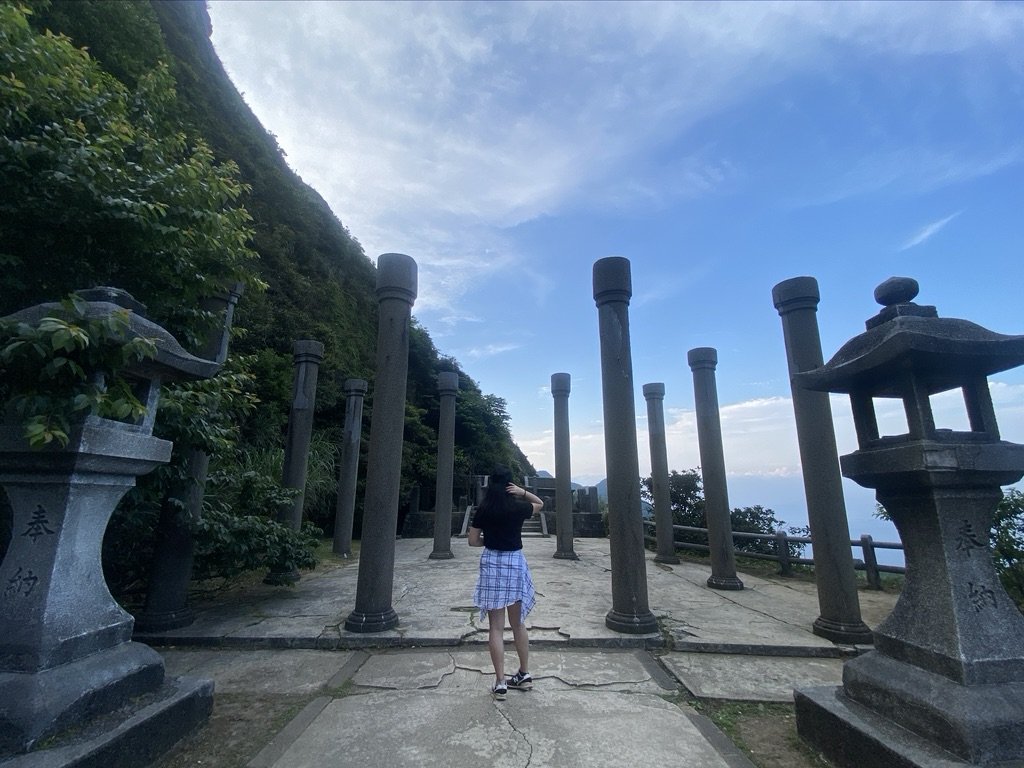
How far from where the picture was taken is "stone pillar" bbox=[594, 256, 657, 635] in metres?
4.53

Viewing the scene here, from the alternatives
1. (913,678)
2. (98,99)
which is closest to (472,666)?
(913,678)

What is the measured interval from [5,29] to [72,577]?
3.89 m

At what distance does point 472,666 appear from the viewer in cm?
380

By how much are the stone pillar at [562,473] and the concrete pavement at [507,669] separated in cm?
338

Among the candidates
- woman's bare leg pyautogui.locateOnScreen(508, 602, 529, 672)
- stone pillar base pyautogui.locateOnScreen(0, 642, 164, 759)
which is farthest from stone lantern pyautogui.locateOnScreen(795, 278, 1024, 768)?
stone pillar base pyautogui.locateOnScreen(0, 642, 164, 759)

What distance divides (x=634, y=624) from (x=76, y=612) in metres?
4.04

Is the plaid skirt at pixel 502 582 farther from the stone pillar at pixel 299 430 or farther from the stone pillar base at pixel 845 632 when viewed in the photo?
the stone pillar at pixel 299 430

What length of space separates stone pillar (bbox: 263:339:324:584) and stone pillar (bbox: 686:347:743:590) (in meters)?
6.27

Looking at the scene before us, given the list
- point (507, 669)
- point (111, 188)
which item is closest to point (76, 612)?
point (507, 669)

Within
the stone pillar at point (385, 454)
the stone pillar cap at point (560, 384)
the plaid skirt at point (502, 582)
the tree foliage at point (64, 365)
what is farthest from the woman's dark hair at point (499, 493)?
the stone pillar cap at point (560, 384)

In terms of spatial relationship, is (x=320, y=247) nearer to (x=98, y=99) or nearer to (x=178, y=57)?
(x=178, y=57)

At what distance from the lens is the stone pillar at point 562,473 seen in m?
9.95

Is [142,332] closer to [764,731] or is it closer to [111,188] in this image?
[111,188]

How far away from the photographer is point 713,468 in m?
7.50
